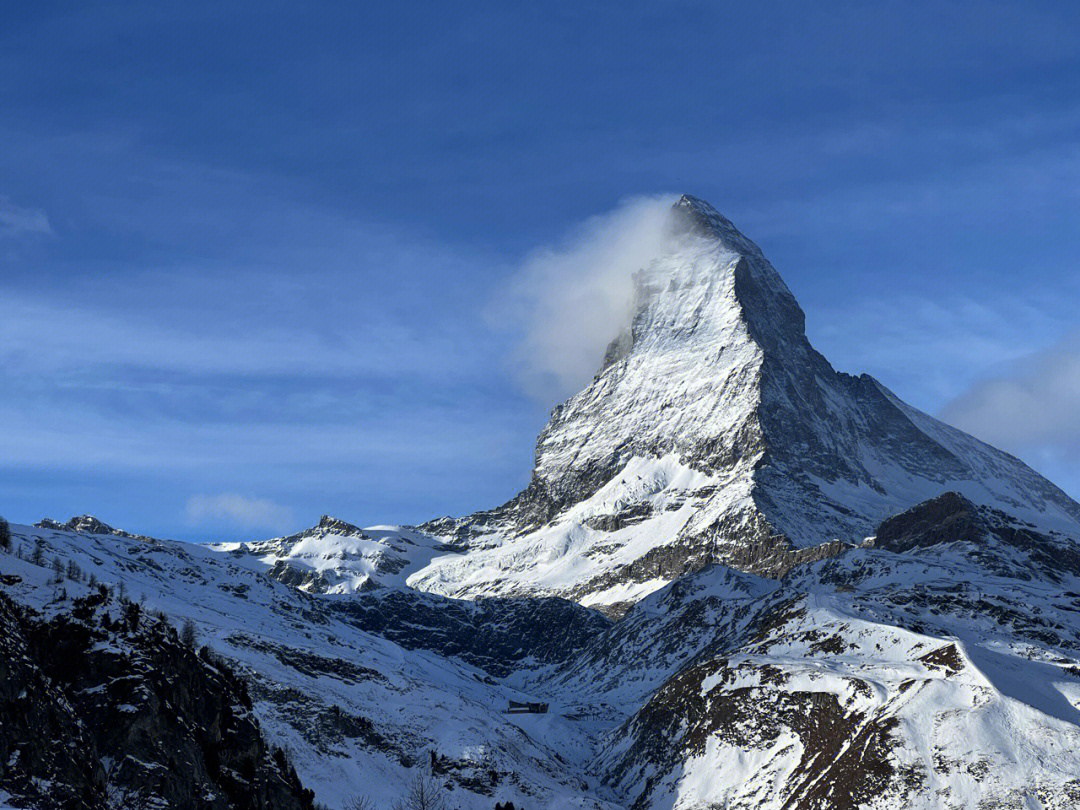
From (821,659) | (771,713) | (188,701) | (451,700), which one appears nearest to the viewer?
(188,701)

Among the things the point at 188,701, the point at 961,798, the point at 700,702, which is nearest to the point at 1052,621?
the point at 700,702

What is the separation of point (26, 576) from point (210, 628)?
72303 mm

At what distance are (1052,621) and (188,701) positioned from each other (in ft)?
423

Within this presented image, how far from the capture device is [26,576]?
91.9m

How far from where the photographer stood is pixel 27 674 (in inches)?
2933

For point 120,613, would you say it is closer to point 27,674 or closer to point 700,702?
point 27,674

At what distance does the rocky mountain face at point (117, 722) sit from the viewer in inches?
2790

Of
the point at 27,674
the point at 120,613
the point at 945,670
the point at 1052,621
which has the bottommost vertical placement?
the point at 27,674

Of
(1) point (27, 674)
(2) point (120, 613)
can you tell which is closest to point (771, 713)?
(2) point (120, 613)

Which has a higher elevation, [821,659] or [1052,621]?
[1052,621]

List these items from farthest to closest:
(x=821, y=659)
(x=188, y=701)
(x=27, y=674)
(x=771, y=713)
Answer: (x=821, y=659) < (x=771, y=713) < (x=188, y=701) < (x=27, y=674)

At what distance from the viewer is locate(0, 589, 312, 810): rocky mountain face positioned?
7088 cm

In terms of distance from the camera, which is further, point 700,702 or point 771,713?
point 700,702

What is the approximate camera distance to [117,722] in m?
80.5
